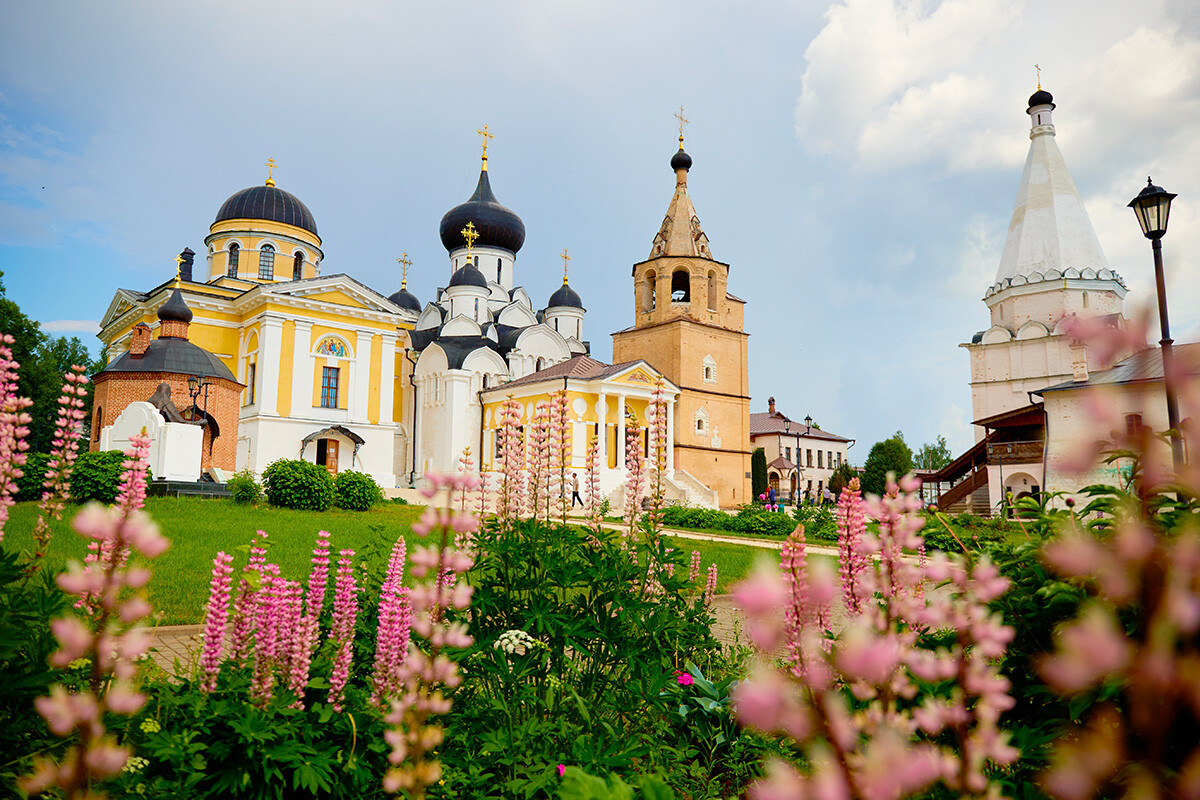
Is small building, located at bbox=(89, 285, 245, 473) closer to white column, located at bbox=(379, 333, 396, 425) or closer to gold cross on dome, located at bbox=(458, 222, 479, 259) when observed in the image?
white column, located at bbox=(379, 333, 396, 425)

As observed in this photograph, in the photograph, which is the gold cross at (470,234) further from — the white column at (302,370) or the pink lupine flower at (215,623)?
the pink lupine flower at (215,623)

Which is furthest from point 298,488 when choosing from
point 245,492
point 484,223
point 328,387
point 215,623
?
point 484,223

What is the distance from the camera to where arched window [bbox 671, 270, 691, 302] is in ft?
125

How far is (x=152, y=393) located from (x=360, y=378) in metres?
9.42

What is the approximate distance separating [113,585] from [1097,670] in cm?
108

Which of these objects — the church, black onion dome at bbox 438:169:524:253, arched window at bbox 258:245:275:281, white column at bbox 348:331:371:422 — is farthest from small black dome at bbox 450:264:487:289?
arched window at bbox 258:245:275:281

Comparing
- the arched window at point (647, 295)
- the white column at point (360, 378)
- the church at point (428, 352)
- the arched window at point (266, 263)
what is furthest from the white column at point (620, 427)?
the arched window at point (266, 263)

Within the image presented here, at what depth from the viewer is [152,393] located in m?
24.5

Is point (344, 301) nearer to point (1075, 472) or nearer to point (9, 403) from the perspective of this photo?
point (9, 403)

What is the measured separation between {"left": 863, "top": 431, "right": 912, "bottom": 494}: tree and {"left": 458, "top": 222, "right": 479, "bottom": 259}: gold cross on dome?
1086 inches

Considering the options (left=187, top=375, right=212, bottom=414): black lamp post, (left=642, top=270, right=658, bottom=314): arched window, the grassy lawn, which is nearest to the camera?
the grassy lawn

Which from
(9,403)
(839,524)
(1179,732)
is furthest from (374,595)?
(1179,732)

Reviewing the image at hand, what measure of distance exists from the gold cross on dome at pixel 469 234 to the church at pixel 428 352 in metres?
0.16

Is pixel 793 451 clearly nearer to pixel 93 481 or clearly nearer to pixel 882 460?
pixel 882 460
